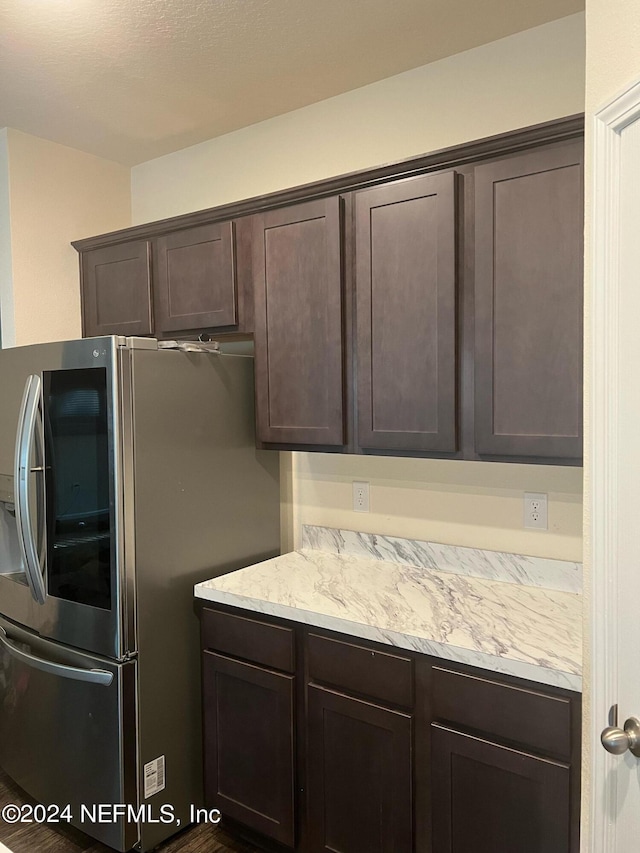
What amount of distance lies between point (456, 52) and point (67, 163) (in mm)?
1835

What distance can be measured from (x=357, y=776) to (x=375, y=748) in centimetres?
12

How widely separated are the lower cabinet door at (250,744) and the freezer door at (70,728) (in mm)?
265

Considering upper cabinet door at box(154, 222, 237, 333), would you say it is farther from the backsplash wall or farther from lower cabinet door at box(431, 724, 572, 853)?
lower cabinet door at box(431, 724, 572, 853)

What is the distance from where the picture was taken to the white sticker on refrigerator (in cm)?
212

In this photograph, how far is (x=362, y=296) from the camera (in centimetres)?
207

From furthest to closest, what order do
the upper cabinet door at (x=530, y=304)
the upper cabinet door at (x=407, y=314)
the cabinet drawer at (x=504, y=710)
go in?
the upper cabinet door at (x=407, y=314) < the upper cabinet door at (x=530, y=304) < the cabinet drawer at (x=504, y=710)

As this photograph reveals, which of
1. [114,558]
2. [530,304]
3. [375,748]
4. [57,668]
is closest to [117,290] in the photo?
[114,558]

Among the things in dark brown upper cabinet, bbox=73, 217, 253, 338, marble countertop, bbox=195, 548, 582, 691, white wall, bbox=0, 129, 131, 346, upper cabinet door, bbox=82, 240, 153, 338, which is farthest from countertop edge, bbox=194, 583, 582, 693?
white wall, bbox=0, 129, 131, 346

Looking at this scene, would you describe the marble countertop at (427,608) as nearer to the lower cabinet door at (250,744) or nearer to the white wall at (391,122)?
the lower cabinet door at (250,744)

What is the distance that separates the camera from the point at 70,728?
2.20 m

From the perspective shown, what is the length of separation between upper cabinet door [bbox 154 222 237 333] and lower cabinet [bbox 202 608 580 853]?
1.10 m

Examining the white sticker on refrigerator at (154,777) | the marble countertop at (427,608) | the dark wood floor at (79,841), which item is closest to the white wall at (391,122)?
the marble countertop at (427,608)

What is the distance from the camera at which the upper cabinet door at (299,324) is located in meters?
2.14

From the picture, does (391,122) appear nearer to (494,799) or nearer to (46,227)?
(46,227)
